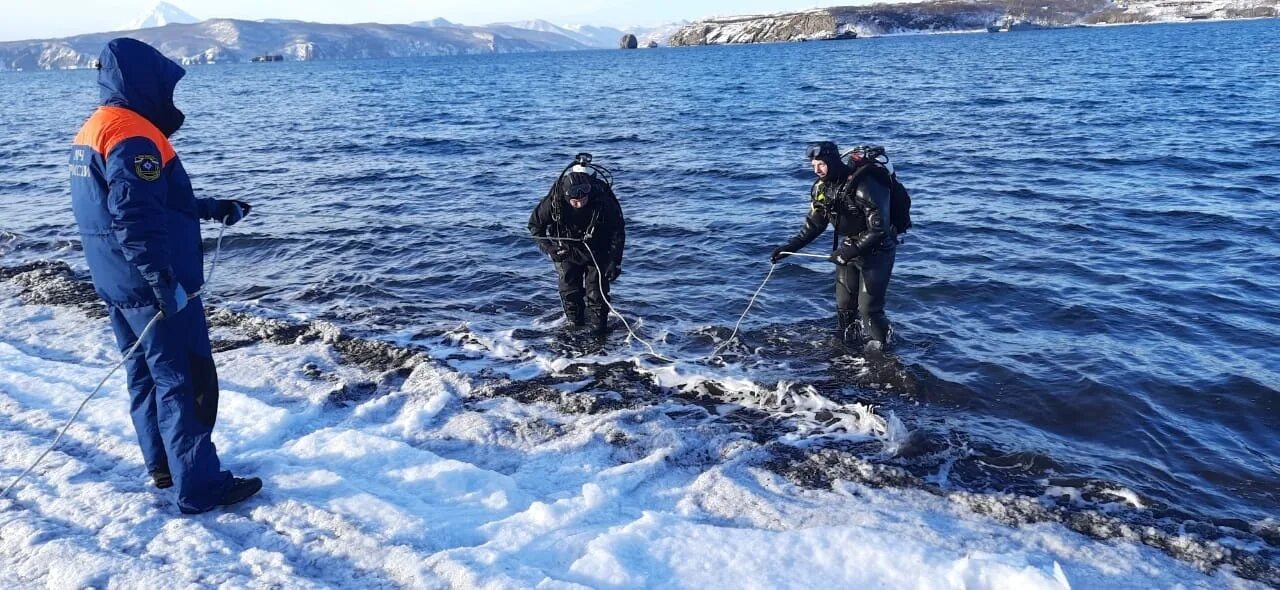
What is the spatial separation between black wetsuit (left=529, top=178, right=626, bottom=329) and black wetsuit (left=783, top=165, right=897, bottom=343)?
194 centimetres

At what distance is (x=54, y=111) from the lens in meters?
47.8

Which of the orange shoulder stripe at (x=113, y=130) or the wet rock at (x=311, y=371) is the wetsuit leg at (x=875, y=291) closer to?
the wet rock at (x=311, y=371)

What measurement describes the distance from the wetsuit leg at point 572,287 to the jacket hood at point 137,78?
480 centimetres

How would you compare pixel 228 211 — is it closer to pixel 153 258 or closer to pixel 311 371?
pixel 153 258

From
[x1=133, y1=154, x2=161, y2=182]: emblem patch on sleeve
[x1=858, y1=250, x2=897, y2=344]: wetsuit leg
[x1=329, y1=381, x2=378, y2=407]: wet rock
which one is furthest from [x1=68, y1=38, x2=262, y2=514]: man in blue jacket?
[x1=858, y1=250, x2=897, y2=344]: wetsuit leg

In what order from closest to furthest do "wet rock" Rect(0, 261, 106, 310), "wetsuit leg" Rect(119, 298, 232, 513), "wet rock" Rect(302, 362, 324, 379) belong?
"wetsuit leg" Rect(119, 298, 232, 513) → "wet rock" Rect(302, 362, 324, 379) → "wet rock" Rect(0, 261, 106, 310)

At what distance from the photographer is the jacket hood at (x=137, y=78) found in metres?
4.36

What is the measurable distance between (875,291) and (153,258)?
263 inches

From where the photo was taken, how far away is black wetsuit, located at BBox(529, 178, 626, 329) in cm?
838

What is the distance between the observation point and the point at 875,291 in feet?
27.2

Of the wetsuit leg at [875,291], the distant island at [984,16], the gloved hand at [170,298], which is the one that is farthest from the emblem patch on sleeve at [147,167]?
the distant island at [984,16]

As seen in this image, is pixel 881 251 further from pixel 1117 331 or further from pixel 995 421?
pixel 1117 331

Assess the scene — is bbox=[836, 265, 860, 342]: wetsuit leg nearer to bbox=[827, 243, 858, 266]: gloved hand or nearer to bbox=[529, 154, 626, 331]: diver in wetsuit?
bbox=[827, 243, 858, 266]: gloved hand

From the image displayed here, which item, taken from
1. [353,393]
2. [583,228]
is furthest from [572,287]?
[353,393]
